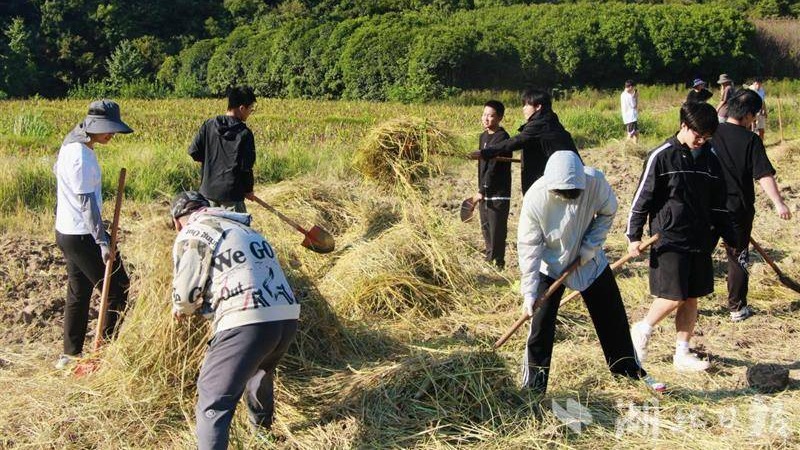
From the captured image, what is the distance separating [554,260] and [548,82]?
28283 millimetres

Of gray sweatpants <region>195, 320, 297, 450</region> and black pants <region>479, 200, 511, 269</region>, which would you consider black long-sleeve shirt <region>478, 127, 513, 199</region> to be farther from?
gray sweatpants <region>195, 320, 297, 450</region>

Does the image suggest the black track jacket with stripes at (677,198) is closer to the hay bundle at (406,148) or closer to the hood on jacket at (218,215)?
the hood on jacket at (218,215)

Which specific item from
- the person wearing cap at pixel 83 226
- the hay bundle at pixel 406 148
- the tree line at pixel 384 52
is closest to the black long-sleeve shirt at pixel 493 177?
the hay bundle at pixel 406 148

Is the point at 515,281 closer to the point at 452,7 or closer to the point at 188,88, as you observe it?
the point at 188,88

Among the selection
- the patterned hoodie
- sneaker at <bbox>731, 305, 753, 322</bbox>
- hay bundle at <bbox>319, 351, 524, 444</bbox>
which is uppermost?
the patterned hoodie

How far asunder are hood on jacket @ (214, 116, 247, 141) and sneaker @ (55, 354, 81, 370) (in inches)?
70.5

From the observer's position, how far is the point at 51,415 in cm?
372

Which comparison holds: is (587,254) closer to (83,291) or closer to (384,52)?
(83,291)

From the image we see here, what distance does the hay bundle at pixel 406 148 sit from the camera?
282 inches

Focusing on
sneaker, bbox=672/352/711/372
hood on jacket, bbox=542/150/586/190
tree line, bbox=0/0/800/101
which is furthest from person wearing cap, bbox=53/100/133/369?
tree line, bbox=0/0/800/101

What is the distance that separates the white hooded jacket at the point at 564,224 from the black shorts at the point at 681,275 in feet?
1.57

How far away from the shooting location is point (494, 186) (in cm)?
618

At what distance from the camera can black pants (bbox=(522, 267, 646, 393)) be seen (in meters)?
3.87

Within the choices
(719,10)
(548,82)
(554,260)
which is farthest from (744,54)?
(554,260)
